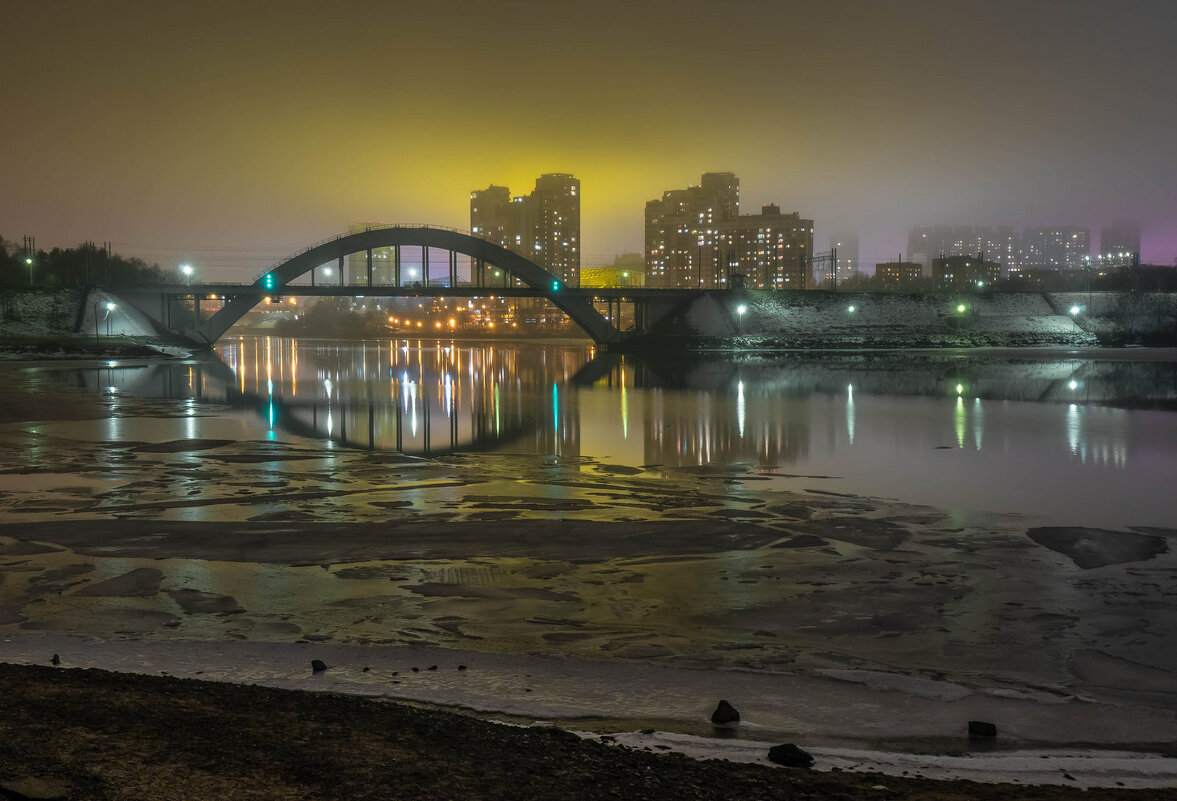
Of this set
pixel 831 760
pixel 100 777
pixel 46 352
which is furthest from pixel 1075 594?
pixel 46 352

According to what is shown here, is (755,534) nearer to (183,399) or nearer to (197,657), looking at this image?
(197,657)

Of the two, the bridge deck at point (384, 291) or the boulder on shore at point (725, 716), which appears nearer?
the boulder on shore at point (725, 716)

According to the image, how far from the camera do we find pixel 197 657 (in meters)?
6.98

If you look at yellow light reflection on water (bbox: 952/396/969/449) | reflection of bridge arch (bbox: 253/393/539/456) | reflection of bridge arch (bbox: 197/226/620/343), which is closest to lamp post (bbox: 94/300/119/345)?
reflection of bridge arch (bbox: 197/226/620/343)

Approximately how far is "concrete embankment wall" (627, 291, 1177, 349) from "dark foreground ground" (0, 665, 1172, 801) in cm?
9630

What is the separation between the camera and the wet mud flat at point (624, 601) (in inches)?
252

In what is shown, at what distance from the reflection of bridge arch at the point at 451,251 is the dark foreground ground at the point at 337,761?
99.5m

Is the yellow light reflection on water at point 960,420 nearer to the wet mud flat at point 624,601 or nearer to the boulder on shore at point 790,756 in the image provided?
the wet mud flat at point 624,601

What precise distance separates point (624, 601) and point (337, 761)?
14.7 ft

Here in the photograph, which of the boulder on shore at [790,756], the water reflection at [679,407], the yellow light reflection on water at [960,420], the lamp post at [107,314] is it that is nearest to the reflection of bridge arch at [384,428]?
the water reflection at [679,407]

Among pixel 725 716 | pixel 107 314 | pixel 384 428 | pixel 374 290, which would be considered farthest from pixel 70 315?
pixel 725 716

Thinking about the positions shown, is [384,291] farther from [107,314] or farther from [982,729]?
[982,729]

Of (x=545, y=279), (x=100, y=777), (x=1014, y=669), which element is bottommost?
(x=1014, y=669)

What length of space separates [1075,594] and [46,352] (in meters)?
77.7
